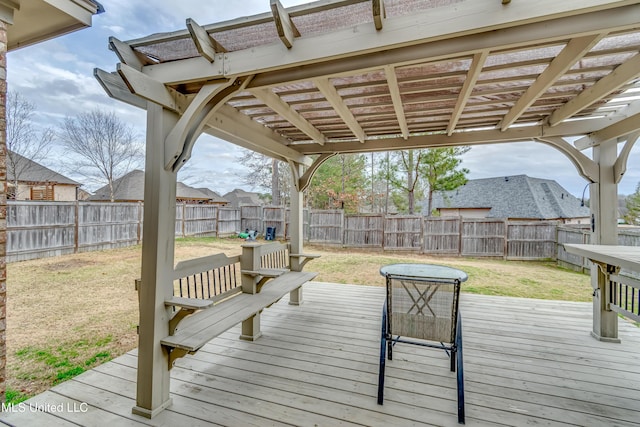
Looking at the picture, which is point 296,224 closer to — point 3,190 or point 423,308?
point 423,308

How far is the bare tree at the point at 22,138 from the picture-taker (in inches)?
344

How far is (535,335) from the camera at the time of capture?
3.14 metres

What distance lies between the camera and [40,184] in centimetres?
1297

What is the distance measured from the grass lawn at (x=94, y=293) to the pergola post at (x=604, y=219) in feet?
7.15

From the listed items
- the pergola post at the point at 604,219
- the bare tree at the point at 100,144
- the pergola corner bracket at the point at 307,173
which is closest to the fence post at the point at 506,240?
the pergola post at the point at 604,219

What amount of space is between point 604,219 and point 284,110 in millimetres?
3600

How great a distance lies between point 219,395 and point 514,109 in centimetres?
349

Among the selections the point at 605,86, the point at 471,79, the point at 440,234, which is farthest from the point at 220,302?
the point at 440,234

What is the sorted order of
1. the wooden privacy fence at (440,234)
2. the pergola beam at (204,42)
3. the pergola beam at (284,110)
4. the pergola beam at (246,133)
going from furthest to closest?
1. the wooden privacy fence at (440,234)
2. the pergola beam at (246,133)
3. the pergola beam at (284,110)
4. the pergola beam at (204,42)

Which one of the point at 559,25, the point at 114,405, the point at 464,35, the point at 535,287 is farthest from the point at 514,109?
the point at 535,287

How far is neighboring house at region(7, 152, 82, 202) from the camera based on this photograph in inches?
419

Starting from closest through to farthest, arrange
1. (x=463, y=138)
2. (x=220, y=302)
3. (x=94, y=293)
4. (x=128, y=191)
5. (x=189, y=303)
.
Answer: (x=189, y=303), (x=220, y=302), (x=463, y=138), (x=94, y=293), (x=128, y=191)

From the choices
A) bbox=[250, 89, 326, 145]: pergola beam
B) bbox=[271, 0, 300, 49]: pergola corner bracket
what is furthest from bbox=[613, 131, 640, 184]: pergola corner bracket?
bbox=[271, 0, 300, 49]: pergola corner bracket

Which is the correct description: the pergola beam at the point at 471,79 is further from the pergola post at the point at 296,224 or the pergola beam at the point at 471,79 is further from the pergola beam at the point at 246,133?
the pergola post at the point at 296,224
